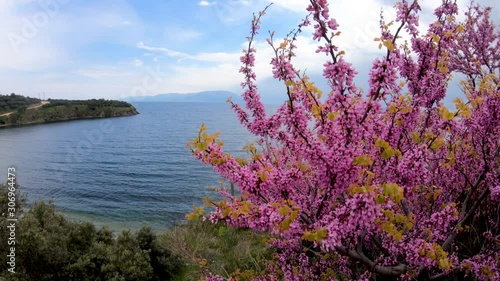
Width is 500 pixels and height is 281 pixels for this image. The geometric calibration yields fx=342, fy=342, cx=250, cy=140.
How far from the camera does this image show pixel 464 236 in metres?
7.26

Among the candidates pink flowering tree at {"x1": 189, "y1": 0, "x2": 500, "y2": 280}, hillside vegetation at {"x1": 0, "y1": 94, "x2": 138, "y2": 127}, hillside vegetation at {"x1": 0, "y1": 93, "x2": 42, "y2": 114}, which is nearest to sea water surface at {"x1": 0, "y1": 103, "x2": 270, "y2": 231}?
pink flowering tree at {"x1": 189, "y1": 0, "x2": 500, "y2": 280}

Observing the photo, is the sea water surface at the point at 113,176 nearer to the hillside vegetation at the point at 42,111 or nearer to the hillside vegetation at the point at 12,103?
A: the hillside vegetation at the point at 42,111

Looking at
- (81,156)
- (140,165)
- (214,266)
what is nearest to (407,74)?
(214,266)

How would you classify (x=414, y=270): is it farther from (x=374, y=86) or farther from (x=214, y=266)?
(x=214, y=266)

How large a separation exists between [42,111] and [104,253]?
110621 millimetres

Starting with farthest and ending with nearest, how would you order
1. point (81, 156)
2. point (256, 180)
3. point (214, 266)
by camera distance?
point (81, 156) → point (214, 266) → point (256, 180)

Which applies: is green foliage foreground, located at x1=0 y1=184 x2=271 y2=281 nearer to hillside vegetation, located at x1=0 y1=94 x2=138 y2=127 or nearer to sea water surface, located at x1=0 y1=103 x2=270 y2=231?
sea water surface, located at x1=0 y1=103 x2=270 y2=231

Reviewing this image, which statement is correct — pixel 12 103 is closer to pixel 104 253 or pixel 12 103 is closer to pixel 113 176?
pixel 113 176

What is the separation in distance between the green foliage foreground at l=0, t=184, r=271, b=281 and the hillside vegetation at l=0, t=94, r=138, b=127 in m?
92.7

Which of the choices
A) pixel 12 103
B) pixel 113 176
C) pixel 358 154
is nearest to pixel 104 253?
pixel 358 154

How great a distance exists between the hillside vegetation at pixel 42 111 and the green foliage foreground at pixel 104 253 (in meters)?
92.7

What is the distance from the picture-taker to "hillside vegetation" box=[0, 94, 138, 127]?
93.0 m

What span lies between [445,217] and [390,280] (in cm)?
276

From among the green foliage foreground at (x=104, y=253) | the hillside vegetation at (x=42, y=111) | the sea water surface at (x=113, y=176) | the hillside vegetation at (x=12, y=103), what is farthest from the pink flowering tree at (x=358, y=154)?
the hillside vegetation at (x=12, y=103)
